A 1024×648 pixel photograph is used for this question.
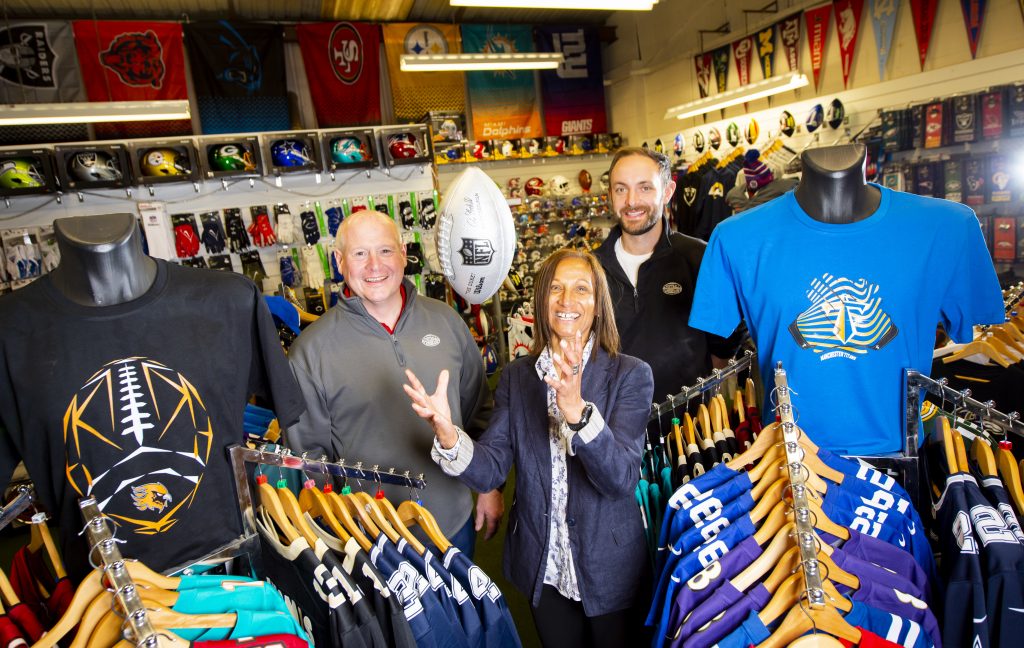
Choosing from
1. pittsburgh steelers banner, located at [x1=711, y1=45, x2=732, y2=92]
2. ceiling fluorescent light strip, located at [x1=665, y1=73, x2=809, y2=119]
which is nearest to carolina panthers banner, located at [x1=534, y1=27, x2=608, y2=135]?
pittsburgh steelers banner, located at [x1=711, y1=45, x2=732, y2=92]

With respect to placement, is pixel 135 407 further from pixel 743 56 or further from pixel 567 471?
pixel 743 56

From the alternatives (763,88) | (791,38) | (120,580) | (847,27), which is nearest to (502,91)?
(791,38)

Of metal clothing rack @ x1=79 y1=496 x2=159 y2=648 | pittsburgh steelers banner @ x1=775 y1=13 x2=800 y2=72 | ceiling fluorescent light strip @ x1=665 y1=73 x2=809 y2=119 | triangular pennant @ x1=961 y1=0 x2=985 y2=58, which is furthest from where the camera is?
pittsburgh steelers banner @ x1=775 y1=13 x2=800 y2=72

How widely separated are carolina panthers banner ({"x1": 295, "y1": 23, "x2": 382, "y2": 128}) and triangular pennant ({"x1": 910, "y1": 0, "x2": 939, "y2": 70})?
5.98m

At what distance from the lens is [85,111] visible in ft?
14.8

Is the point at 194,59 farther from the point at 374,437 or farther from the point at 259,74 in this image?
the point at 374,437

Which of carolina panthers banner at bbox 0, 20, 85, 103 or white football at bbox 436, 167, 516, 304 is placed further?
carolina panthers banner at bbox 0, 20, 85, 103

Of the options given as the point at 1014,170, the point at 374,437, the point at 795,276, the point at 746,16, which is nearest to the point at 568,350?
the point at 795,276

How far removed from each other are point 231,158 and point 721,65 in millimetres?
5946

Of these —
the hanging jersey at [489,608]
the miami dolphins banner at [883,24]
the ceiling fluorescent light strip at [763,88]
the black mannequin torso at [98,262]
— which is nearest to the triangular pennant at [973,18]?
the miami dolphins banner at [883,24]

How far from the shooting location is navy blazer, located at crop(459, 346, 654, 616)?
1470 mm

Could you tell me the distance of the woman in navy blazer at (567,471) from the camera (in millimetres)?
1467

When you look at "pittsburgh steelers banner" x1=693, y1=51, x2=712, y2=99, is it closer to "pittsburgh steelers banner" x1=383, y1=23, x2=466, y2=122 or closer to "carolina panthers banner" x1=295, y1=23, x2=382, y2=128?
"pittsburgh steelers banner" x1=383, y1=23, x2=466, y2=122

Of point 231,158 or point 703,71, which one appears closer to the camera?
point 231,158
